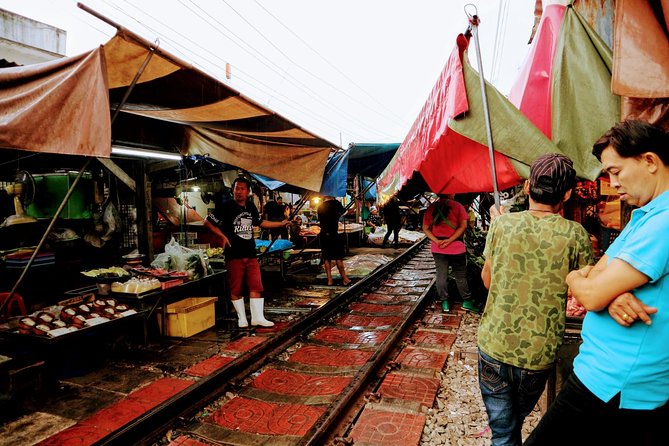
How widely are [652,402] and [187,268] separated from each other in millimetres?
6510

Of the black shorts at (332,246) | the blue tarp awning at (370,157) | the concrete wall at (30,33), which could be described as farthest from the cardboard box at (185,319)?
the concrete wall at (30,33)

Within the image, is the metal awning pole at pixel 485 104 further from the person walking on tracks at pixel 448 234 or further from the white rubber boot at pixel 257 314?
the white rubber boot at pixel 257 314

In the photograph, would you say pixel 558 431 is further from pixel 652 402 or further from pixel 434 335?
pixel 434 335

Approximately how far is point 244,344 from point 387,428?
2.87 m

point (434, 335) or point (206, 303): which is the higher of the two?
point (206, 303)

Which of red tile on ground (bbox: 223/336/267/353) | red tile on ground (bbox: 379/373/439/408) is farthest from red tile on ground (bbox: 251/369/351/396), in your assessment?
red tile on ground (bbox: 223/336/267/353)

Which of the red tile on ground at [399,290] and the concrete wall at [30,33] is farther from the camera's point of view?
the concrete wall at [30,33]

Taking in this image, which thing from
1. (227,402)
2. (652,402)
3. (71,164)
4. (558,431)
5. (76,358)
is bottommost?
(227,402)

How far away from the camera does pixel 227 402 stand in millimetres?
4047

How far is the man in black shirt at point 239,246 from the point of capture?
624cm

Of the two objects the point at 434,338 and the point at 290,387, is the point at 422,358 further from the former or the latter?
the point at 290,387

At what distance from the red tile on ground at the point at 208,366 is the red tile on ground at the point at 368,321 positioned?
2381 mm

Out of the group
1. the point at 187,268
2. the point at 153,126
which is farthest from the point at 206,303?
the point at 153,126

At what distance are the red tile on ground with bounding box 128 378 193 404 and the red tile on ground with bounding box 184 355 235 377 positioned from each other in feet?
0.67
